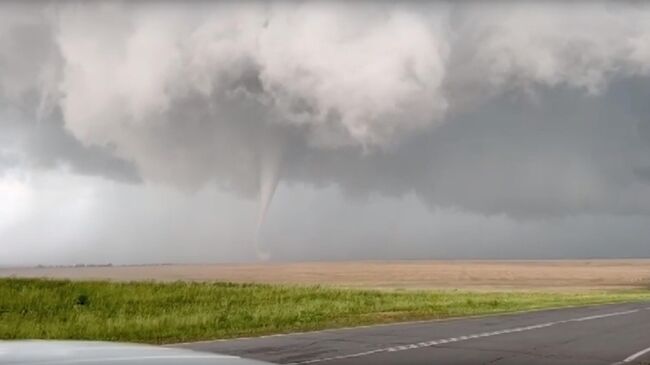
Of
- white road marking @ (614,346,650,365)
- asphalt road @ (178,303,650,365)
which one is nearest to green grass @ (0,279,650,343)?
asphalt road @ (178,303,650,365)

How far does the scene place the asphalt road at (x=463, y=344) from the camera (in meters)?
14.0

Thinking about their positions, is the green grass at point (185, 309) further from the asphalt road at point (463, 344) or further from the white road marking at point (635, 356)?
the white road marking at point (635, 356)

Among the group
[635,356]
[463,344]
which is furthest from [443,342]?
[635,356]

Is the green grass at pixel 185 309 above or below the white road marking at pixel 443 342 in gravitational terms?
above

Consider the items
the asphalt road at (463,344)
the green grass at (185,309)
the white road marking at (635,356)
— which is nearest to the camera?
the white road marking at (635,356)

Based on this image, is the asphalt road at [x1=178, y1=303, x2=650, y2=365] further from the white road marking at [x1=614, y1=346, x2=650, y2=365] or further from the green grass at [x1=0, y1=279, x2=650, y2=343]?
the green grass at [x1=0, y1=279, x2=650, y2=343]

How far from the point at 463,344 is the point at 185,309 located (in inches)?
557

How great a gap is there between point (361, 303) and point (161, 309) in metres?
8.11

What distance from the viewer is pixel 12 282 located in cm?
3612

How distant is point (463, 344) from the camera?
53.6 ft

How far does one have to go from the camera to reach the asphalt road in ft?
45.9

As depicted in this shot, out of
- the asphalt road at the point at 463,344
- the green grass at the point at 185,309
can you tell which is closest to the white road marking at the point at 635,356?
the asphalt road at the point at 463,344

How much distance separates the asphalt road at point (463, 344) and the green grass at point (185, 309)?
2305 millimetres

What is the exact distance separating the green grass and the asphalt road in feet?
7.56
